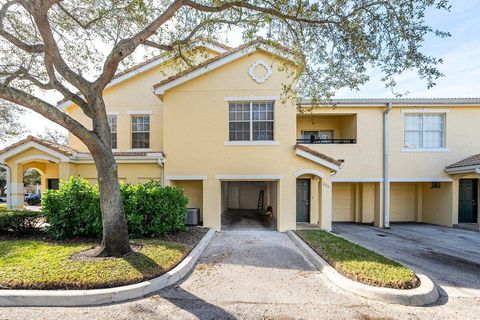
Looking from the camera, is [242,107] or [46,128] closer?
[242,107]

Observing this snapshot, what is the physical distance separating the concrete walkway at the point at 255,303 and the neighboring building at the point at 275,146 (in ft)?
15.9

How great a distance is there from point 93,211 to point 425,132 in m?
15.8

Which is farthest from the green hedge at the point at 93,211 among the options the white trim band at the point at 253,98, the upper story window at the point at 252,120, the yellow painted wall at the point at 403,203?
the yellow painted wall at the point at 403,203

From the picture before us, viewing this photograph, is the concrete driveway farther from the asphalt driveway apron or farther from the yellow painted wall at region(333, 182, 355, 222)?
the asphalt driveway apron

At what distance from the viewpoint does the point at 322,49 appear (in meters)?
8.06

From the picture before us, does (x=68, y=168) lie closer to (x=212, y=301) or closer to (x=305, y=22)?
(x=212, y=301)

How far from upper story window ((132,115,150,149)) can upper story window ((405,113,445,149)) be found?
45.6 ft

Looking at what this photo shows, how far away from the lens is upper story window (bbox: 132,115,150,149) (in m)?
13.3

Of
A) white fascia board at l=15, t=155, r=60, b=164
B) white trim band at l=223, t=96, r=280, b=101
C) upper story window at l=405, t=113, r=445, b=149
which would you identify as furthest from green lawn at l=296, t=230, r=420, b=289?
white fascia board at l=15, t=155, r=60, b=164

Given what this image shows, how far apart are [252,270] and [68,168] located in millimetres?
9665

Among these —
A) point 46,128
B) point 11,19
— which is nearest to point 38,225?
point 11,19

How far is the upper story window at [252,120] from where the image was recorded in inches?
420

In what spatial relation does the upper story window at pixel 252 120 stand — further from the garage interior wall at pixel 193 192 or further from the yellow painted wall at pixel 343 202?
the yellow painted wall at pixel 343 202

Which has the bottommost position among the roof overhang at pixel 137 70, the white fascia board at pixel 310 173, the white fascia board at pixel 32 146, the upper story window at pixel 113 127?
the white fascia board at pixel 310 173
